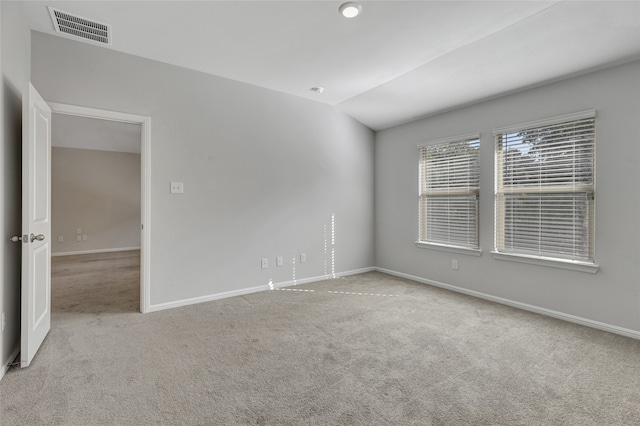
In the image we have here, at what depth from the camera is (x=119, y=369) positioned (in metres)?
2.16

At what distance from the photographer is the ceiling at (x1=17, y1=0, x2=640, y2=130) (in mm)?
2363

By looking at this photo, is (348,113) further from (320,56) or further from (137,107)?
(137,107)

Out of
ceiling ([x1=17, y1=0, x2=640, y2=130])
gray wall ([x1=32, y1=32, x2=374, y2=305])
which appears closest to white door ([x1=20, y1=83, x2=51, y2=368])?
gray wall ([x1=32, y1=32, x2=374, y2=305])

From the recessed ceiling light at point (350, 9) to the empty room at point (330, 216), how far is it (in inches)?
0.9

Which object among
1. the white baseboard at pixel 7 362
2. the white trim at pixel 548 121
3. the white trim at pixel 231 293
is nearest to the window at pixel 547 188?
the white trim at pixel 548 121

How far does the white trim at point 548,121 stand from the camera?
2.92 meters

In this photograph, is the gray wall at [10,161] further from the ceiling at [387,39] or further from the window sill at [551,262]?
the window sill at [551,262]

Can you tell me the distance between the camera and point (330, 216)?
4.78 m

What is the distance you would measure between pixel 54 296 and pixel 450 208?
202 inches

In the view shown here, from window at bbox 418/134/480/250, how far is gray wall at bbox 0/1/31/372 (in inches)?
170

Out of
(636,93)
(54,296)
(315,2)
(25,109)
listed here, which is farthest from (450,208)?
(54,296)

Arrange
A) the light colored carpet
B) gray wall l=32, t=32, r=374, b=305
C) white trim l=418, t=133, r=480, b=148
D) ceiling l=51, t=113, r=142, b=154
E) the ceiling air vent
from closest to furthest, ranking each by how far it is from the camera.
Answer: the light colored carpet → the ceiling air vent → gray wall l=32, t=32, r=374, b=305 → white trim l=418, t=133, r=480, b=148 → ceiling l=51, t=113, r=142, b=154

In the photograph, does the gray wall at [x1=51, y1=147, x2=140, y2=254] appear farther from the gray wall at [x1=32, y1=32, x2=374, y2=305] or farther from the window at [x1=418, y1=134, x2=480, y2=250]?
the window at [x1=418, y1=134, x2=480, y2=250]

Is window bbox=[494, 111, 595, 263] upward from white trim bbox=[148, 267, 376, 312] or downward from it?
upward
